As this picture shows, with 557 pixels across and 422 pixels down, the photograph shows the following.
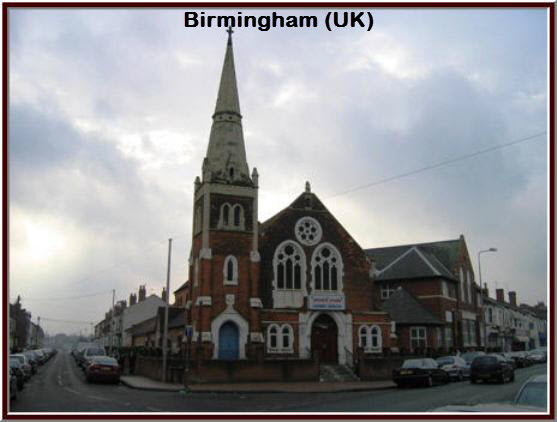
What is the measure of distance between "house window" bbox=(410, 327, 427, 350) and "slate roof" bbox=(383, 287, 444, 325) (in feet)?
2.27

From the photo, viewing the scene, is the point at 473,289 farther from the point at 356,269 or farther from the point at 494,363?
the point at 494,363

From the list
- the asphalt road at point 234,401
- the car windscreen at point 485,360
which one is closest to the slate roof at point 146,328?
the asphalt road at point 234,401

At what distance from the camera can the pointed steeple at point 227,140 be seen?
126 feet

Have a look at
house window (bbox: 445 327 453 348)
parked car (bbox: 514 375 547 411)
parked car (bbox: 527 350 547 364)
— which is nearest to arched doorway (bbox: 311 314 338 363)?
house window (bbox: 445 327 453 348)

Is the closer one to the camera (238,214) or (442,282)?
(238,214)

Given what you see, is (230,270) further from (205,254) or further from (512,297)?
(512,297)

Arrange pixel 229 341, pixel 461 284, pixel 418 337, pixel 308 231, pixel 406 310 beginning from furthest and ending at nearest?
1. pixel 461 284
2. pixel 406 310
3. pixel 418 337
4. pixel 308 231
5. pixel 229 341

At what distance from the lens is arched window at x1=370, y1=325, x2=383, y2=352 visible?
39.8 m

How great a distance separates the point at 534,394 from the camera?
1232cm

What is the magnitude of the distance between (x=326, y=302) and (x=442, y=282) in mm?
15615

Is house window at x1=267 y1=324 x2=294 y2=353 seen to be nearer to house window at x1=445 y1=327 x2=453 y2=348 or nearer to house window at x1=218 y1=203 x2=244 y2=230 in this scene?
house window at x1=218 y1=203 x2=244 y2=230

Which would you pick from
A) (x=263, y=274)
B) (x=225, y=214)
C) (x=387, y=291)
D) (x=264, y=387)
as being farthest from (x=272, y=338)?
(x=387, y=291)

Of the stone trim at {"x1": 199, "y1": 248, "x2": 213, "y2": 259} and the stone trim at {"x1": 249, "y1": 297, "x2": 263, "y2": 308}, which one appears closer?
the stone trim at {"x1": 199, "y1": 248, "x2": 213, "y2": 259}

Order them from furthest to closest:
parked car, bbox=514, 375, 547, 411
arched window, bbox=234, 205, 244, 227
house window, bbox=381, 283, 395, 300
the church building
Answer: house window, bbox=381, 283, 395, 300 < arched window, bbox=234, 205, 244, 227 < the church building < parked car, bbox=514, 375, 547, 411
